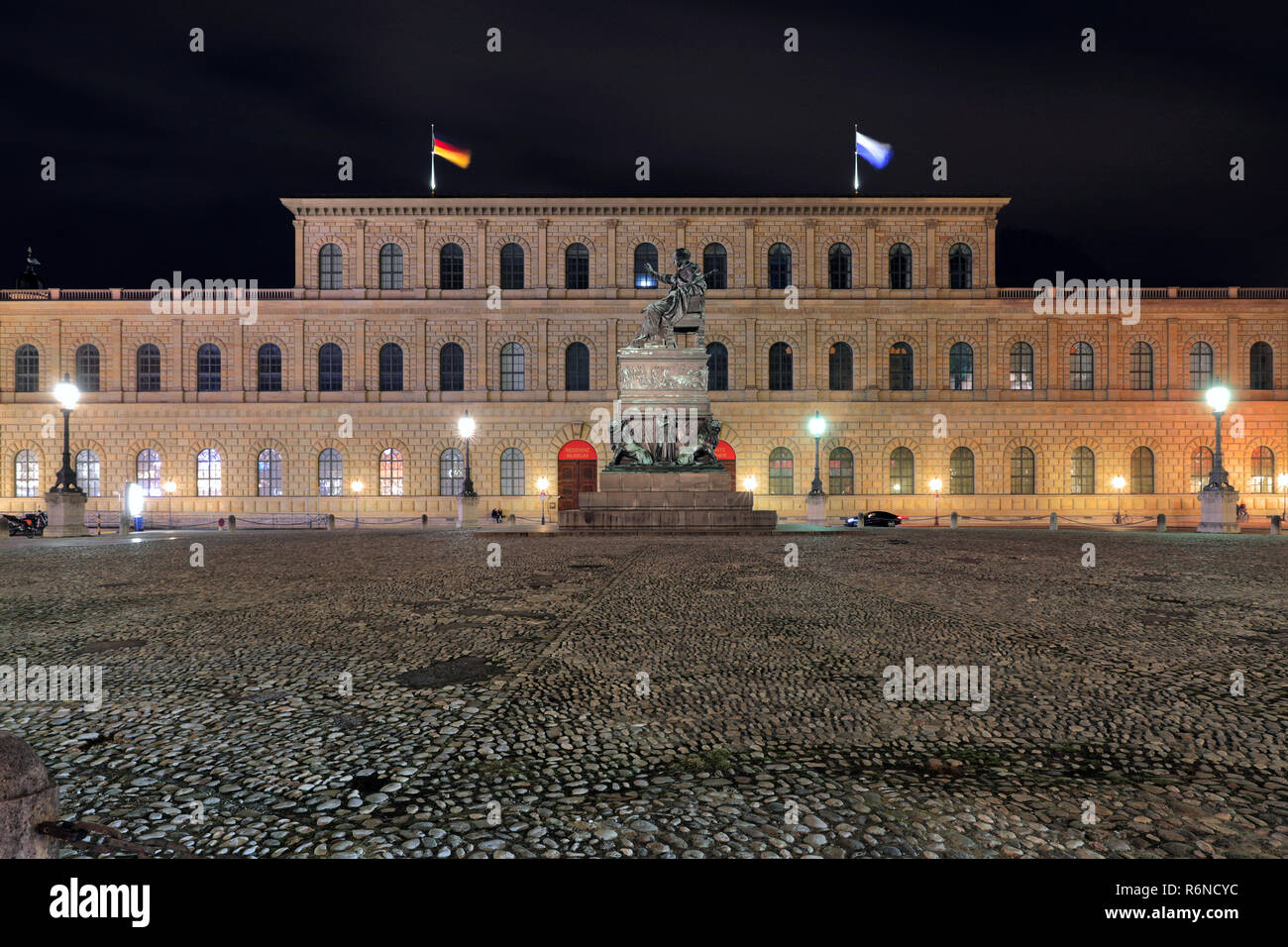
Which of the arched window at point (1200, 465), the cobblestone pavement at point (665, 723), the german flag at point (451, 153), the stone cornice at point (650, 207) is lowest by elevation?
the cobblestone pavement at point (665, 723)

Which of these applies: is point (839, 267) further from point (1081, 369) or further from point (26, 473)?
point (26, 473)

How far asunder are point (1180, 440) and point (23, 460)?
64.6 metres

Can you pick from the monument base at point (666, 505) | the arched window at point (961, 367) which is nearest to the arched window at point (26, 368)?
the monument base at point (666, 505)

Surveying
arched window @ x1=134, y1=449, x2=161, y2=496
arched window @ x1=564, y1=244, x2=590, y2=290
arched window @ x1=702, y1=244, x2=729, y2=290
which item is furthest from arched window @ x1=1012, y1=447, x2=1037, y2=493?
arched window @ x1=134, y1=449, x2=161, y2=496

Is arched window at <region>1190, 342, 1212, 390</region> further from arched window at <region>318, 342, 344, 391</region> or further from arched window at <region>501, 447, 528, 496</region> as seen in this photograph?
arched window at <region>318, 342, 344, 391</region>

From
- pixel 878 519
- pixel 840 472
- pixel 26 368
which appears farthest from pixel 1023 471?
pixel 26 368

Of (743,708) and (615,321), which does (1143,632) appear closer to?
(743,708)

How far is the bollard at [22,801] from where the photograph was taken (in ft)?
6.44

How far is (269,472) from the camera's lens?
37750 millimetres

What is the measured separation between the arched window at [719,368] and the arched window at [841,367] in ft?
20.2

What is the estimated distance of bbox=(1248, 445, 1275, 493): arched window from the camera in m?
37.2

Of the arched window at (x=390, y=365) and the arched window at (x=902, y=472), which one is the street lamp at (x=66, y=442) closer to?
the arched window at (x=390, y=365)

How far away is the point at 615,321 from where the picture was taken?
38750 mm
